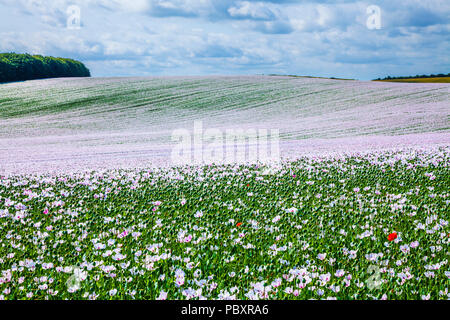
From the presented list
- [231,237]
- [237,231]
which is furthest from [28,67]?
[231,237]

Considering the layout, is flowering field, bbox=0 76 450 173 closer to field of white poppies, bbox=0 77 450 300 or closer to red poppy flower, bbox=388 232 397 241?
field of white poppies, bbox=0 77 450 300

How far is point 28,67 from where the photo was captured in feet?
232

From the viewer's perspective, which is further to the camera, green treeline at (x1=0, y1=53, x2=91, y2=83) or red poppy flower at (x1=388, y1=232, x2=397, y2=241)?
green treeline at (x1=0, y1=53, x2=91, y2=83)

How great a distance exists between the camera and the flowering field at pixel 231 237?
14.2 ft

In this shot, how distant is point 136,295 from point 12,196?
7172mm

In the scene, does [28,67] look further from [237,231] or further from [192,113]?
[237,231]

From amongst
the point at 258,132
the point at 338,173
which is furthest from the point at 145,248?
the point at 258,132

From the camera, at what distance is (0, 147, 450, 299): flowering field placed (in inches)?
170

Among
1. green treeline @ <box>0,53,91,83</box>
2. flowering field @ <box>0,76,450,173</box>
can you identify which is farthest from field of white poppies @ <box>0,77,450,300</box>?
green treeline @ <box>0,53,91,83</box>

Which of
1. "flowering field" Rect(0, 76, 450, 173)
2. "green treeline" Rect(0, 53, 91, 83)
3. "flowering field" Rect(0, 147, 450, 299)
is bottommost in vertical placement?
"flowering field" Rect(0, 147, 450, 299)

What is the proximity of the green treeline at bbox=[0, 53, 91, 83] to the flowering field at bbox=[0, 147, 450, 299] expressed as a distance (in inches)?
2623

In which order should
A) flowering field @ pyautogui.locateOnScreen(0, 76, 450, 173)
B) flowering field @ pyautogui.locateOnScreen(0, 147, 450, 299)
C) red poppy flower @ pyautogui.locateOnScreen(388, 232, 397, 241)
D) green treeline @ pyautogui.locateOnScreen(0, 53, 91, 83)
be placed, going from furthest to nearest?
green treeline @ pyautogui.locateOnScreen(0, 53, 91, 83) < flowering field @ pyautogui.locateOnScreen(0, 76, 450, 173) < red poppy flower @ pyautogui.locateOnScreen(388, 232, 397, 241) < flowering field @ pyautogui.locateOnScreen(0, 147, 450, 299)

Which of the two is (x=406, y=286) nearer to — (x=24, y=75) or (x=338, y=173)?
(x=338, y=173)

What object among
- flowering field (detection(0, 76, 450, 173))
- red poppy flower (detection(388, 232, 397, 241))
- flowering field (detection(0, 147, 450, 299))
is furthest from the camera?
flowering field (detection(0, 76, 450, 173))
